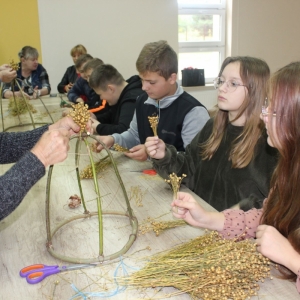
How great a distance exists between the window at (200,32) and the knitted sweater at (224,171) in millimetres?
4667

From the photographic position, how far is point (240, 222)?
1.32m

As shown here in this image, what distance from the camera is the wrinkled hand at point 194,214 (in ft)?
4.06

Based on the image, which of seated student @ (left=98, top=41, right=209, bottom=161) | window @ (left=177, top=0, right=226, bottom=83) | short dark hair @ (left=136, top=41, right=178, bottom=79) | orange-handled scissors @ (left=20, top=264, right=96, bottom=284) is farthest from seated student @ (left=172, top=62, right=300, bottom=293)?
window @ (left=177, top=0, right=226, bottom=83)

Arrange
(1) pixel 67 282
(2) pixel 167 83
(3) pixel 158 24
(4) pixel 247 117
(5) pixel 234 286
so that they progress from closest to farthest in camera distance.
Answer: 1. (5) pixel 234 286
2. (1) pixel 67 282
3. (4) pixel 247 117
4. (2) pixel 167 83
5. (3) pixel 158 24

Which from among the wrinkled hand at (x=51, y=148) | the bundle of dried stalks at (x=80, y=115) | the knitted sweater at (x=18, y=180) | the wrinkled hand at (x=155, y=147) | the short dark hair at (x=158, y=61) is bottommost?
the wrinkled hand at (x=155, y=147)

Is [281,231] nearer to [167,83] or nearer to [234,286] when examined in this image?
[234,286]

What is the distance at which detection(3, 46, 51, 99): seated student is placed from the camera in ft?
16.5

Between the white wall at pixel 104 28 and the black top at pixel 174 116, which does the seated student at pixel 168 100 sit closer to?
the black top at pixel 174 116

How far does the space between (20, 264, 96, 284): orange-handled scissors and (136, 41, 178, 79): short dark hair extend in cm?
153

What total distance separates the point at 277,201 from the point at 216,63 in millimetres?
5729

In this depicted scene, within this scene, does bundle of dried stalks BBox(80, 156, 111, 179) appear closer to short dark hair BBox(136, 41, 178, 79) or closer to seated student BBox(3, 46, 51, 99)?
short dark hair BBox(136, 41, 178, 79)

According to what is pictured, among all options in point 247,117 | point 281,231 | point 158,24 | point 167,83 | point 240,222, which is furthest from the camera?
point 158,24

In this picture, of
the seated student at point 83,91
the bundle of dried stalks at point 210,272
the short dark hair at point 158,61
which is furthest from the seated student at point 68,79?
the bundle of dried stalks at point 210,272

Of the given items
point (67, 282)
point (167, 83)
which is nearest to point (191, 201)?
point (67, 282)
